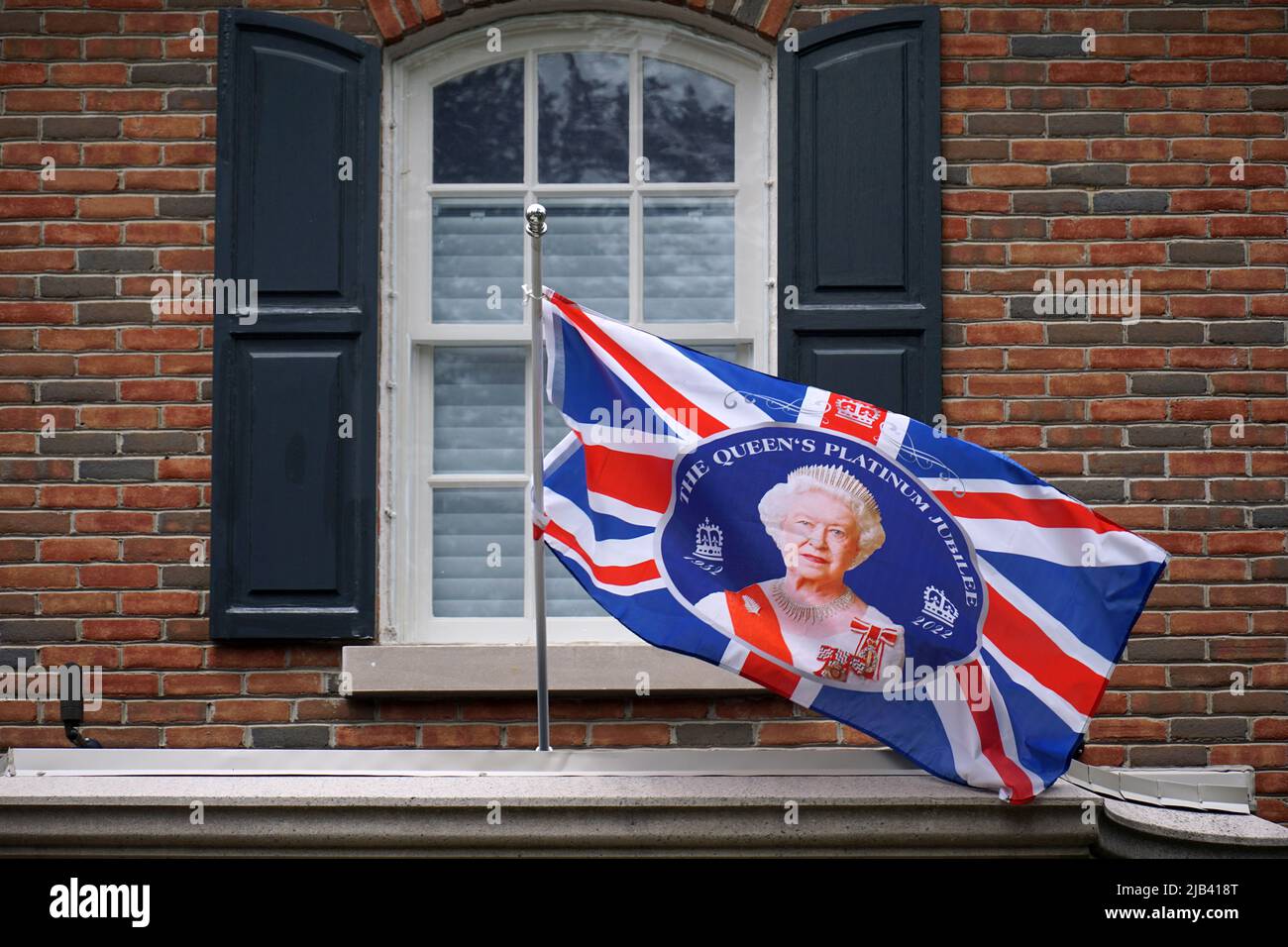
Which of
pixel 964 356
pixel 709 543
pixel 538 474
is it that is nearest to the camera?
pixel 709 543

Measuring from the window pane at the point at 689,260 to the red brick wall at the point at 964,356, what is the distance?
0.70m

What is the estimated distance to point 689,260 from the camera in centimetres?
520

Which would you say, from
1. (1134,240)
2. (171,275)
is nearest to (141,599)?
(171,275)

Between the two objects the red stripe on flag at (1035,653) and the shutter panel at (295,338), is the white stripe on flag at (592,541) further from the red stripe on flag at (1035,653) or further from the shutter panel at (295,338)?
the shutter panel at (295,338)

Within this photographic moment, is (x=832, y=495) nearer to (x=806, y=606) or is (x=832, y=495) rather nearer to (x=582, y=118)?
(x=806, y=606)

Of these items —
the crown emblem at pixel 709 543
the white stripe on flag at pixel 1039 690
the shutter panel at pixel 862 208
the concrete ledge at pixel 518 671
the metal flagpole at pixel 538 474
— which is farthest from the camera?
the shutter panel at pixel 862 208

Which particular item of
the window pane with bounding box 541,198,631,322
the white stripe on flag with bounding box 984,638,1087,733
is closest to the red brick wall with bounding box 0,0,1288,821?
the window pane with bounding box 541,198,631,322

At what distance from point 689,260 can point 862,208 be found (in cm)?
65

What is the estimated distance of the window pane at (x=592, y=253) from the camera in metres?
5.20

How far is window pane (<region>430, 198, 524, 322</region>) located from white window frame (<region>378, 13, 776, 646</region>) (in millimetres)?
39

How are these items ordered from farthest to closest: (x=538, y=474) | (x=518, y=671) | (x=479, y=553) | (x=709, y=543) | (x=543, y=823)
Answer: (x=479, y=553) → (x=518, y=671) → (x=538, y=474) → (x=709, y=543) → (x=543, y=823)

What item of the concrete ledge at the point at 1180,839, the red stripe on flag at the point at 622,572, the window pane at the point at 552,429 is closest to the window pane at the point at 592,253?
the window pane at the point at 552,429

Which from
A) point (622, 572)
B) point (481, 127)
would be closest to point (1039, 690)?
point (622, 572)

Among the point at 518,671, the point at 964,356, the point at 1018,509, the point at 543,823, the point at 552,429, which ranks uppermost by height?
the point at 964,356
